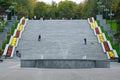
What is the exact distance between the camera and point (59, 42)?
57094 mm

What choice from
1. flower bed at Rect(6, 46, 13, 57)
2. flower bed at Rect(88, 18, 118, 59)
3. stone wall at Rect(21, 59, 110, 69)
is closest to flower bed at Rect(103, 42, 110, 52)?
flower bed at Rect(88, 18, 118, 59)

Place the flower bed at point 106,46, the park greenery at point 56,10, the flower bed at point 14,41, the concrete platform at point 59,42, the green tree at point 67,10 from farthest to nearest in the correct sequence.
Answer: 1. the green tree at point 67,10
2. the park greenery at point 56,10
3. the flower bed at point 106,46
4. the flower bed at point 14,41
5. the concrete platform at point 59,42

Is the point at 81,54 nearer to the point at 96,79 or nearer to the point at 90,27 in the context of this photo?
the point at 90,27

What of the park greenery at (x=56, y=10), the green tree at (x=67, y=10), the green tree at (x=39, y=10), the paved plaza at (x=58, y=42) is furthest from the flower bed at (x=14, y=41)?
the green tree at (x=67, y=10)

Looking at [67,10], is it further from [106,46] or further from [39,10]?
[106,46]

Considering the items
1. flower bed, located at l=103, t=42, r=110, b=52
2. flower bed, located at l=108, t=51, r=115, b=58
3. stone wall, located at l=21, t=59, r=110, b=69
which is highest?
stone wall, located at l=21, t=59, r=110, b=69

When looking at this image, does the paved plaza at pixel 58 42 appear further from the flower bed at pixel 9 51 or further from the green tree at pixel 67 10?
the green tree at pixel 67 10

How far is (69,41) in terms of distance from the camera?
189ft

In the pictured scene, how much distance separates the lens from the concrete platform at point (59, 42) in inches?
1919

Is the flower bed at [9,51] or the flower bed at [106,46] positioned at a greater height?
the flower bed at [106,46]

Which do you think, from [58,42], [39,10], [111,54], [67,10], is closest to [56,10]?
[67,10]

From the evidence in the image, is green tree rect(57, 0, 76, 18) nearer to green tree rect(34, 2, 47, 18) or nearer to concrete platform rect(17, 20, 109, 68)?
green tree rect(34, 2, 47, 18)

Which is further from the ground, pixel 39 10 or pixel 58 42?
pixel 39 10

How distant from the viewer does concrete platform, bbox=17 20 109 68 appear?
160 feet
